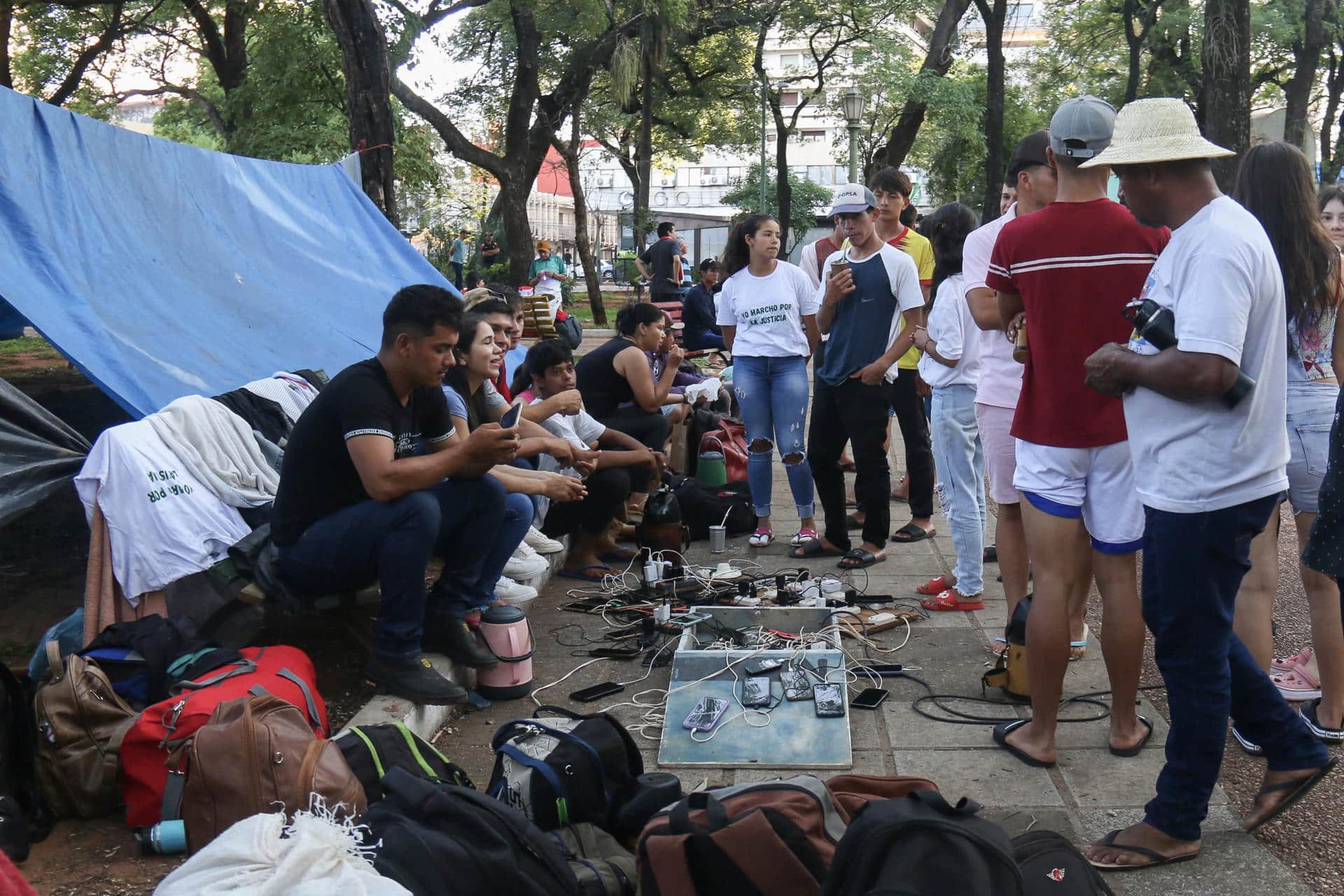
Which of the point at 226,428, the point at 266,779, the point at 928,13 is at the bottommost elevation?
the point at 266,779

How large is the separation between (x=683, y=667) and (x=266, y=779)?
1814 mm

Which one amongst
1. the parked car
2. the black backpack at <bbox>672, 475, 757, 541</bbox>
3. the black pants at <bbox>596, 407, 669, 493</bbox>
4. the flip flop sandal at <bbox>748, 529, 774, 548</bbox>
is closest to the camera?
the flip flop sandal at <bbox>748, 529, 774, 548</bbox>

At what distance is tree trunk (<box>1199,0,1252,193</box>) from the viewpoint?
34.9 ft

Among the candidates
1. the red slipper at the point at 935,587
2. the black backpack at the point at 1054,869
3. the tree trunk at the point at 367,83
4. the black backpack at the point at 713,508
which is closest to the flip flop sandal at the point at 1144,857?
the black backpack at the point at 1054,869

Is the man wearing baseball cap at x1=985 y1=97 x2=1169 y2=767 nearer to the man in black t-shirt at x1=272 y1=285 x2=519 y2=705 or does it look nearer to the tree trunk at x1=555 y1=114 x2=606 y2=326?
the man in black t-shirt at x1=272 y1=285 x2=519 y2=705

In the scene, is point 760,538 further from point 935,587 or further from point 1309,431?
point 1309,431

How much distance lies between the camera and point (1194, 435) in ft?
9.61

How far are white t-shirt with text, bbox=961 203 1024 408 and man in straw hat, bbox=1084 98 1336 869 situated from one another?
5.12ft

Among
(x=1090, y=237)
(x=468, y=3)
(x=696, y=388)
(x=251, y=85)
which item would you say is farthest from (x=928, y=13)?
(x=1090, y=237)

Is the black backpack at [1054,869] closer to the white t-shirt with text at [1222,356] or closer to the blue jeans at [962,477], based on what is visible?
the white t-shirt with text at [1222,356]

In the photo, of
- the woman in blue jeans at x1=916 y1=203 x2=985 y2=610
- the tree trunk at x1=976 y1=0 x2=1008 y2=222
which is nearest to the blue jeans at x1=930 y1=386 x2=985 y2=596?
the woman in blue jeans at x1=916 y1=203 x2=985 y2=610

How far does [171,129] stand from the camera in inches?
1286

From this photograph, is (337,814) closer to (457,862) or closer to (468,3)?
(457,862)

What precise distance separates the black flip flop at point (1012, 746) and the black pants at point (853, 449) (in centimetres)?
241
